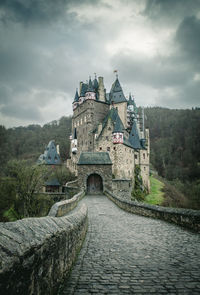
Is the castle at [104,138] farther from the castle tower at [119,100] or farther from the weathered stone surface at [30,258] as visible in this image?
the weathered stone surface at [30,258]

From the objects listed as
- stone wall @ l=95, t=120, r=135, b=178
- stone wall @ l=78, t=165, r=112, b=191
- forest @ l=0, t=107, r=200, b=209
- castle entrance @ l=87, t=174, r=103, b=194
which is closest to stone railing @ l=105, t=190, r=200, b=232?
stone wall @ l=78, t=165, r=112, b=191

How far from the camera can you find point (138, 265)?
398 cm

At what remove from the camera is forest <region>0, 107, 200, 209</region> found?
55.0 meters

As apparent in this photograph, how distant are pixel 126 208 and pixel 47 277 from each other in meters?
11.5

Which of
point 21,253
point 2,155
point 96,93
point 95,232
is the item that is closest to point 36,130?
point 96,93

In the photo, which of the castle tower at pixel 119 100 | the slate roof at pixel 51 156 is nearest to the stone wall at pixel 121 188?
the castle tower at pixel 119 100

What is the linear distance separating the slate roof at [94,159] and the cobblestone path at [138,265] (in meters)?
19.2

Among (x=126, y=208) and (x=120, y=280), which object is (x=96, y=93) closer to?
(x=126, y=208)

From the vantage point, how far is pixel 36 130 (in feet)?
253

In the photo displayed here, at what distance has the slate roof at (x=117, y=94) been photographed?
151 ft

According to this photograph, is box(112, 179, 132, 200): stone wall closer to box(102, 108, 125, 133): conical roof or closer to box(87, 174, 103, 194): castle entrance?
box(87, 174, 103, 194): castle entrance

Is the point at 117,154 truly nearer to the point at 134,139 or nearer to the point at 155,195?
the point at 134,139

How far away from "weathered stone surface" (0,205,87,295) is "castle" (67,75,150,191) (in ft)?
74.5

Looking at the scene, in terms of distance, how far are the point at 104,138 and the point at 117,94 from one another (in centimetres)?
1395
